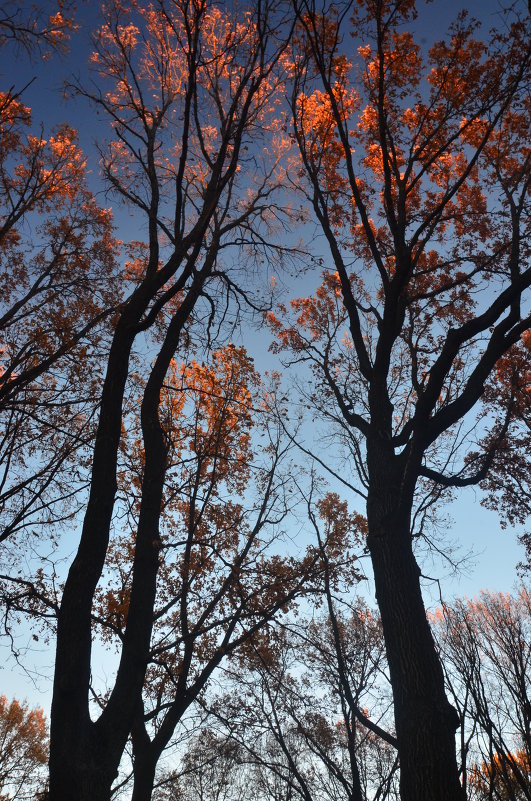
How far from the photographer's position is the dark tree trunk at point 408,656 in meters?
3.81

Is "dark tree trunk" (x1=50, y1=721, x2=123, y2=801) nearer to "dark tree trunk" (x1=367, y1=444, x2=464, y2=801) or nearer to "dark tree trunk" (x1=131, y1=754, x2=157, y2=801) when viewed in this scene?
"dark tree trunk" (x1=367, y1=444, x2=464, y2=801)

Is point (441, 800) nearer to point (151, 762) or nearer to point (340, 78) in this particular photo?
point (151, 762)

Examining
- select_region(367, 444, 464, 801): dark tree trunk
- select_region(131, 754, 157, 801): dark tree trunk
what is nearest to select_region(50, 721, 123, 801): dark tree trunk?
select_region(367, 444, 464, 801): dark tree trunk

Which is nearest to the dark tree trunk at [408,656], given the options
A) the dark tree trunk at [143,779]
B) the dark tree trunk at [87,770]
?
the dark tree trunk at [87,770]

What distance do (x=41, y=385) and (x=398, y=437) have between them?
6490 millimetres

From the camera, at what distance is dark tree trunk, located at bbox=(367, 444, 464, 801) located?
12.5ft

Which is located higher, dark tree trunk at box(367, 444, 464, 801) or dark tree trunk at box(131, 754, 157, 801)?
dark tree trunk at box(367, 444, 464, 801)

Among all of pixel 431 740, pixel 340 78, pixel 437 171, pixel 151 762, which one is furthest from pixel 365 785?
pixel 340 78

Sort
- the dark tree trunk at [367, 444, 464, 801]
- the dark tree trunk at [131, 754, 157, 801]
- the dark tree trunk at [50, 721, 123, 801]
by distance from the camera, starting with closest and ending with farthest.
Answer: the dark tree trunk at [50, 721, 123, 801] → the dark tree trunk at [367, 444, 464, 801] → the dark tree trunk at [131, 754, 157, 801]

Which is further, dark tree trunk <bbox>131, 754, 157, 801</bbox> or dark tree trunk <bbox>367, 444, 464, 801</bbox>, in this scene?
dark tree trunk <bbox>131, 754, 157, 801</bbox>

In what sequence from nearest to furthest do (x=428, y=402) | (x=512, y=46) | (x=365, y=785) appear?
(x=428, y=402) < (x=512, y=46) < (x=365, y=785)

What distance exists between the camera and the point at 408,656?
4.39m

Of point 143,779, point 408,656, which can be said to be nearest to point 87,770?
point 408,656

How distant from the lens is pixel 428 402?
4.89 metres
